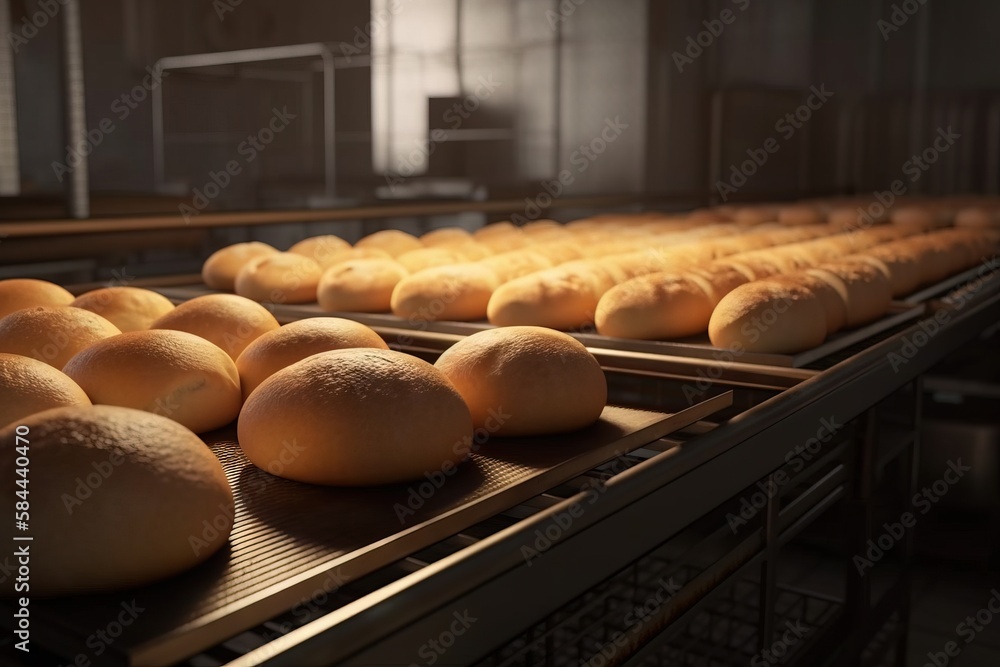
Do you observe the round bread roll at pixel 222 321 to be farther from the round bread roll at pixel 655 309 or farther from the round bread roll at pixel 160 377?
the round bread roll at pixel 655 309

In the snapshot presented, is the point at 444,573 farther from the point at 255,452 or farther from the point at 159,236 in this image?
the point at 159,236

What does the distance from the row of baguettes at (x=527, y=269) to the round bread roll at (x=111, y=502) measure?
0.80m

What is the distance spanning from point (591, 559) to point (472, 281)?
80 cm

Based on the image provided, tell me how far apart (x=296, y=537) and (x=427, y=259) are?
46.1 inches

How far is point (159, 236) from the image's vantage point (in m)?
1.96

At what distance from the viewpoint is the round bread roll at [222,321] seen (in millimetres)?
1052

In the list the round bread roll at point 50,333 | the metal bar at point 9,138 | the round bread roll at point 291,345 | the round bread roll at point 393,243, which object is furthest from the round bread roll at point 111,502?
the metal bar at point 9,138

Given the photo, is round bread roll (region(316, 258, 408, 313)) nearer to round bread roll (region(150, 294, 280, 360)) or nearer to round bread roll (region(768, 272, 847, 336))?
round bread roll (region(150, 294, 280, 360))

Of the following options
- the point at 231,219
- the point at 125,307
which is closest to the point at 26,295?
the point at 125,307

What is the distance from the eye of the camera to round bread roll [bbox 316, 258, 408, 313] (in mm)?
1521

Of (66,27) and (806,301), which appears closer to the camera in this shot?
(806,301)

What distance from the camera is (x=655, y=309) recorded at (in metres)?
1.29

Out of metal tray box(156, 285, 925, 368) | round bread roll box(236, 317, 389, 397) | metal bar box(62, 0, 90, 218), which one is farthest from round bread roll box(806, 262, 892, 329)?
metal bar box(62, 0, 90, 218)

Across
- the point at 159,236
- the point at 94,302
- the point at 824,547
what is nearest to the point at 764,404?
the point at 94,302
